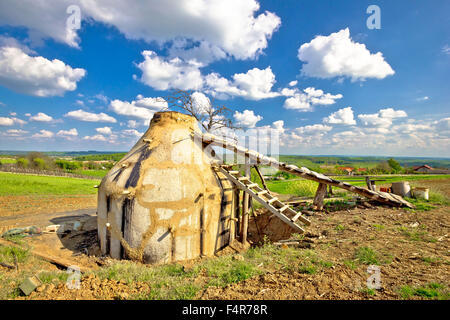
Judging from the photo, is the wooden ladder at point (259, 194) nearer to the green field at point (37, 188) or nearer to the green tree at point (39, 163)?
the green field at point (37, 188)

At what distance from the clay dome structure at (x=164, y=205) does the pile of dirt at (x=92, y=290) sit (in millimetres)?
2281

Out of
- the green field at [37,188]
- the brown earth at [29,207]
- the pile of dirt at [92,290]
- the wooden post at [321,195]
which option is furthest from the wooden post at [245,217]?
the green field at [37,188]

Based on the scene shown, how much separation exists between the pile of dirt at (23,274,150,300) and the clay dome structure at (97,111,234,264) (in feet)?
7.48

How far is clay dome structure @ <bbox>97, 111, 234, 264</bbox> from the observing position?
6855 millimetres

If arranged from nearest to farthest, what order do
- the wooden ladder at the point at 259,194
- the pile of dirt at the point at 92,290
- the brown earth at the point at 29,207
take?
the pile of dirt at the point at 92,290, the wooden ladder at the point at 259,194, the brown earth at the point at 29,207

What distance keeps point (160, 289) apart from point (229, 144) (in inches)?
225

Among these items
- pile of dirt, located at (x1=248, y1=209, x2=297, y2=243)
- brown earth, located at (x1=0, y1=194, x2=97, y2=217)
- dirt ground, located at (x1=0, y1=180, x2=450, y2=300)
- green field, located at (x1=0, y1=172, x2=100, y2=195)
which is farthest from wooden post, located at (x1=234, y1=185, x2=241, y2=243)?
green field, located at (x1=0, y1=172, x2=100, y2=195)

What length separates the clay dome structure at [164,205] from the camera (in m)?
6.86

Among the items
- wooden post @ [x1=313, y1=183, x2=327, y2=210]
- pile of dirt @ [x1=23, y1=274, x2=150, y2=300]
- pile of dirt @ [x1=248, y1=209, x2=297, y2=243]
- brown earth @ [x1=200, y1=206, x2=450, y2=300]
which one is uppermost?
wooden post @ [x1=313, y1=183, x2=327, y2=210]

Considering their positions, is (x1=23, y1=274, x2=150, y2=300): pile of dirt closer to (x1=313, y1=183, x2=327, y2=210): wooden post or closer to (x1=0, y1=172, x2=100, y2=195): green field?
(x1=313, y1=183, x2=327, y2=210): wooden post

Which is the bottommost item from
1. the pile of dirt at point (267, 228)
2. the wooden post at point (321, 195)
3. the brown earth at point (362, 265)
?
the pile of dirt at point (267, 228)
